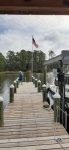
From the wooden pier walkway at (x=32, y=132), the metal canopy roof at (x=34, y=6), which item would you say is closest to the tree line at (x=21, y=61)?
the wooden pier walkway at (x=32, y=132)

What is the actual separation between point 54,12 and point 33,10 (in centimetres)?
Answer: 28

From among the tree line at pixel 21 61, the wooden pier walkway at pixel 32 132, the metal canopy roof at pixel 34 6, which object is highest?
the tree line at pixel 21 61

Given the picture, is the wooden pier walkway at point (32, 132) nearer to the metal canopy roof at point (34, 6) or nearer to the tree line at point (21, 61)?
the metal canopy roof at point (34, 6)

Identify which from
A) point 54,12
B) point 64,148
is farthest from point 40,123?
point 54,12

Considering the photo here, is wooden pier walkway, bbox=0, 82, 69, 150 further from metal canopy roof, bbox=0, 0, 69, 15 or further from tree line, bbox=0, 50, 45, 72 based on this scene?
tree line, bbox=0, 50, 45, 72

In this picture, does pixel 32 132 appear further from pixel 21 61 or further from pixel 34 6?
pixel 21 61

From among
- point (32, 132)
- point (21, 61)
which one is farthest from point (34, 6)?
point (21, 61)

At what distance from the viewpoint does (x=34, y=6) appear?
2.66 meters

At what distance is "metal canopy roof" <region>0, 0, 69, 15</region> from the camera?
266 centimetres

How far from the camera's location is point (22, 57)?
69312mm

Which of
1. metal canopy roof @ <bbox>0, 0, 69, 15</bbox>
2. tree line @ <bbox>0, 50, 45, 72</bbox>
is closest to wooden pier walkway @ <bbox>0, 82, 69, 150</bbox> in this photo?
metal canopy roof @ <bbox>0, 0, 69, 15</bbox>

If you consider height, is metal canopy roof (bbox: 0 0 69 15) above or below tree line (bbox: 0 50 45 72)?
below

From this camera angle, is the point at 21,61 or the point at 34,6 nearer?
the point at 34,6

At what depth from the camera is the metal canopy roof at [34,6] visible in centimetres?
266
